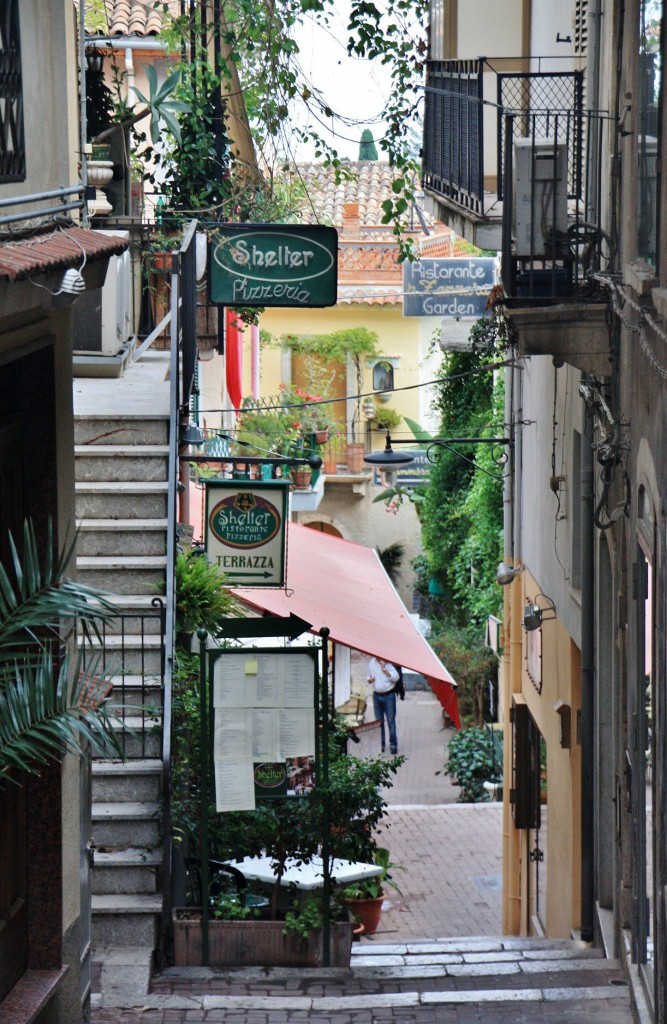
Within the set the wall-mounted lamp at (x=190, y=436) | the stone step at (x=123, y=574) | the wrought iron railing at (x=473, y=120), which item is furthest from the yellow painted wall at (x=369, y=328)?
the stone step at (x=123, y=574)

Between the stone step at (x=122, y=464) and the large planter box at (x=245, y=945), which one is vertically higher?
the stone step at (x=122, y=464)

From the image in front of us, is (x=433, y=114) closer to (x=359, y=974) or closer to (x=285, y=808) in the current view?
(x=285, y=808)

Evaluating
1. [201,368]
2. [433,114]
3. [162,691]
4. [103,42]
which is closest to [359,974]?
[162,691]

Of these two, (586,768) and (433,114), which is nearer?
(586,768)

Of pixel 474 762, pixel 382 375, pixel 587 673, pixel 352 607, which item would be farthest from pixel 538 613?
pixel 382 375

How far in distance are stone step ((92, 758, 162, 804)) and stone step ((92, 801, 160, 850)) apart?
18 cm

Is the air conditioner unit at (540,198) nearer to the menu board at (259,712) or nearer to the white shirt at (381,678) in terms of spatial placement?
the menu board at (259,712)

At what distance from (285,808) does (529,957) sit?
184cm

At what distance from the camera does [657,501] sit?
6129 millimetres

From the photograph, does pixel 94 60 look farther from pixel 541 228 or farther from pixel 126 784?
pixel 126 784

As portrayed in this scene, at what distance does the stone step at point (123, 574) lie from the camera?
34.0 feet

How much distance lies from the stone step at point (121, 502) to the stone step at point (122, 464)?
0.24 meters

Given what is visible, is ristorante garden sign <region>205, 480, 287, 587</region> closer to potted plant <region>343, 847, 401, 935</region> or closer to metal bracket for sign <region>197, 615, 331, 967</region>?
metal bracket for sign <region>197, 615, 331, 967</region>

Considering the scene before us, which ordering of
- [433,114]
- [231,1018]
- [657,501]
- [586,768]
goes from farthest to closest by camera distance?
[433,114], [586,768], [231,1018], [657,501]
